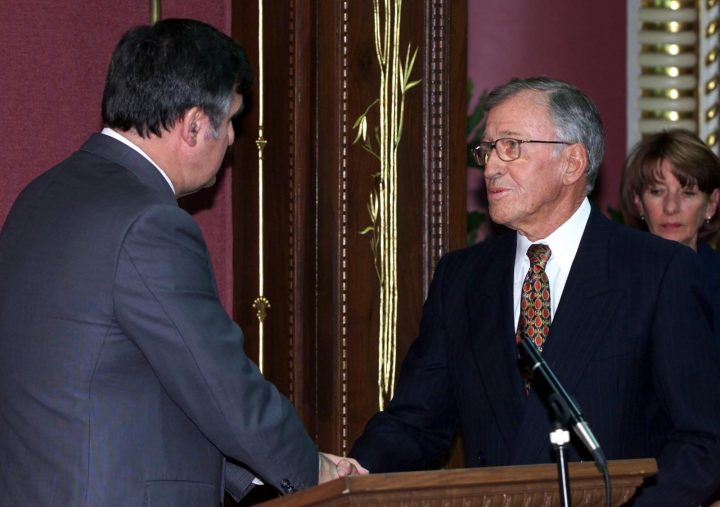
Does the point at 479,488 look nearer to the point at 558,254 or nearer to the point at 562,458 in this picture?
the point at 562,458

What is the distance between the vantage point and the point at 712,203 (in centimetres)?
474

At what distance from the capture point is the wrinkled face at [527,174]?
3.38m

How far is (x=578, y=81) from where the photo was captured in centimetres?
632

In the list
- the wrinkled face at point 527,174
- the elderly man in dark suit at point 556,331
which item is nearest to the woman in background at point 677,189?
Answer: the elderly man in dark suit at point 556,331

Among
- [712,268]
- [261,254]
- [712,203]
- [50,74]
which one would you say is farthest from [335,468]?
[712,203]

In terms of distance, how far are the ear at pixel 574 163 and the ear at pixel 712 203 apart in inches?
56.4

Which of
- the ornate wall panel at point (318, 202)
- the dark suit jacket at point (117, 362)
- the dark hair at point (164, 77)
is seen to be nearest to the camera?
the dark suit jacket at point (117, 362)

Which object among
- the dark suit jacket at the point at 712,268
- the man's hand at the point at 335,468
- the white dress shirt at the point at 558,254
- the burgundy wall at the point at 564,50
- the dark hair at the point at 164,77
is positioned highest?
the burgundy wall at the point at 564,50

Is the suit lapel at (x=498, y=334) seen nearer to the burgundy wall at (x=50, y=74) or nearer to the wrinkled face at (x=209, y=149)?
the wrinkled face at (x=209, y=149)

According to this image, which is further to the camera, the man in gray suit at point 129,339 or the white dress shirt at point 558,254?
the white dress shirt at point 558,254

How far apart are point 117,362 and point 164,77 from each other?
62 cm

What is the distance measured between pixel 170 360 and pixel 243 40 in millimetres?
1886

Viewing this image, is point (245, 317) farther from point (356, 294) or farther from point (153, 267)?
point (153, 267)

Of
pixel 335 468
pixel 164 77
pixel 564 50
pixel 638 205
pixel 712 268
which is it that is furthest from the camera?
pixel 564 50
